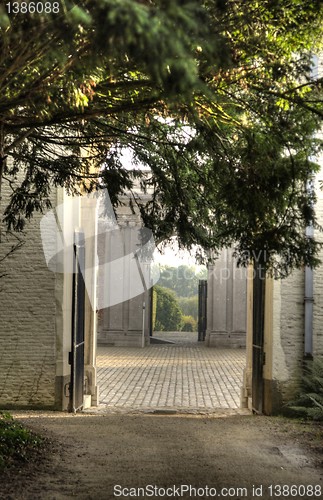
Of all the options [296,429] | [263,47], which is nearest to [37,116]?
[263,47]

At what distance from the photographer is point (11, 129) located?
7.73 metres

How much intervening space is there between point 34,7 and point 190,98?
4.68ft

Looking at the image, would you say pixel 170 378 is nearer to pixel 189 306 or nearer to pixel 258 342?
pixel 258 342

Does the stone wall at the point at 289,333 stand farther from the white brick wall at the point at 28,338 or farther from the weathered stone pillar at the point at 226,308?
the weathered stone pillar at the point at 226,308

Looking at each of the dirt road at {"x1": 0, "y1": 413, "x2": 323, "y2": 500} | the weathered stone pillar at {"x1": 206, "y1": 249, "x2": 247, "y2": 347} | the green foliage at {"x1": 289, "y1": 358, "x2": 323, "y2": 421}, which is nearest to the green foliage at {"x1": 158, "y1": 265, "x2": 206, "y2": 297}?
the weathered stone pillar at {"x1": 206, "y1": 249, "x2": 247, "y2": 347}

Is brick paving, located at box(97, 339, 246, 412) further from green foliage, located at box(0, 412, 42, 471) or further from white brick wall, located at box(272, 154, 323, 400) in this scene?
green foliage, located at box(0, 412, 42, 471)

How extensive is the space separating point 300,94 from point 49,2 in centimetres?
338

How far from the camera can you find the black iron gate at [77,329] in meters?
12.0

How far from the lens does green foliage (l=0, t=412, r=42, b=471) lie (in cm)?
Answer: 800

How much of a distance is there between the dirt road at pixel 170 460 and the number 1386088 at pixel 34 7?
4118 mm

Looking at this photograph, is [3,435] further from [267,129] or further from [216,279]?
[216,279]

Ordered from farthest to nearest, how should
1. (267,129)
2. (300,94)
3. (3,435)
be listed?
(3,435)
(267,129)
(300,94)

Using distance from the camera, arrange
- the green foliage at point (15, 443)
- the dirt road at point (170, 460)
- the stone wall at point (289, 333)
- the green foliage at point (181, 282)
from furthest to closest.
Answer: the green foliage at point (181, 282)
the stone wall at point (289, 333)
the green foliage at point (15, 443)
the dirt road at point (170, 460)

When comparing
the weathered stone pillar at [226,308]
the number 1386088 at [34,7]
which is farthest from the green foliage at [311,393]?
the weathered stone pillar at [226,308]
